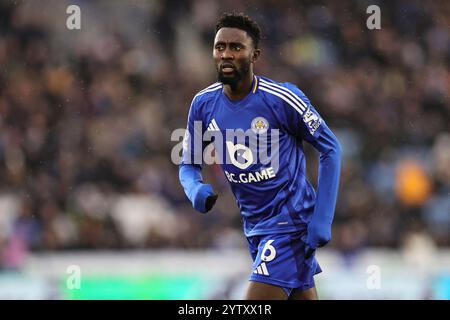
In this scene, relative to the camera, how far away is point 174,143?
43.5 ft

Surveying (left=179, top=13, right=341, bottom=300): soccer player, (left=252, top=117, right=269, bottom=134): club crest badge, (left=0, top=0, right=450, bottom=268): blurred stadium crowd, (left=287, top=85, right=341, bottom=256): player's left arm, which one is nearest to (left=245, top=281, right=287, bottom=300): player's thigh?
(left=179, top=13, right=341, bottom=300): soccer player

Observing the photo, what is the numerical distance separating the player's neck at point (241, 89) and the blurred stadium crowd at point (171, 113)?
6311 millimetres

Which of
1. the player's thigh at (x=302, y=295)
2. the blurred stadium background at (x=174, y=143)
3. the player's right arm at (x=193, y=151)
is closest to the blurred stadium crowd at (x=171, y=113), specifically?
the blurred stadium background at (x=174, y=143)

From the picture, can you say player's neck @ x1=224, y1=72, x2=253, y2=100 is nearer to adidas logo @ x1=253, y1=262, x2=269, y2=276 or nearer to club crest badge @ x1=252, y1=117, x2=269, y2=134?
club crest badge @ x1=252, y1=117, x2=269, y2=134

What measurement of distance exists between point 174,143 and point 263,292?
7.87 m

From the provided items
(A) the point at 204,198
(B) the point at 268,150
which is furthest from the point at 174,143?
(A) the point at 204,198

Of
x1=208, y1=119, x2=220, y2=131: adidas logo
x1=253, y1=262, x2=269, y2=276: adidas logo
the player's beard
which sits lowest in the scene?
x1=253, y1=262, x2=269, y2=276: adidas logo

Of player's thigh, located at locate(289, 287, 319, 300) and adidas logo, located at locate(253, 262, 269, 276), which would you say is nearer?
adidas logo, located at locate(253, 262, 269, 276)

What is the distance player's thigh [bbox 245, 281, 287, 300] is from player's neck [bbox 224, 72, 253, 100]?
3.91ft

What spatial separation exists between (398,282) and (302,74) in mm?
4352

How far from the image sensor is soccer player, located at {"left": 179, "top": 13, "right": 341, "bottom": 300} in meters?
5.60

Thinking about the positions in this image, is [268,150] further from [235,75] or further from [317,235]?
[317,235]
